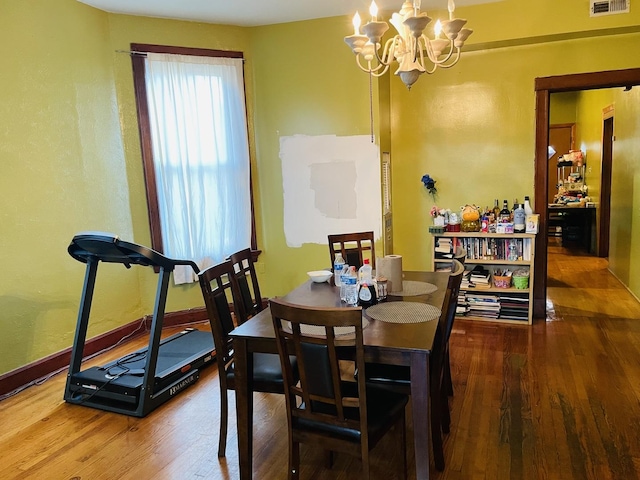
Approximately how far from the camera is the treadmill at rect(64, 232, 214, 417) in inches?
103

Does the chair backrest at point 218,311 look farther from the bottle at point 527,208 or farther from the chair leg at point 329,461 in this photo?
the bottle at point 527,208

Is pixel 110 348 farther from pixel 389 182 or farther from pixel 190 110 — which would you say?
pixel 389 182

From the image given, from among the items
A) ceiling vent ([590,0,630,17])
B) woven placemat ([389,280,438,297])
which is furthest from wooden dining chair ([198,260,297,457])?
ceiling vent ([590,0,630,17])

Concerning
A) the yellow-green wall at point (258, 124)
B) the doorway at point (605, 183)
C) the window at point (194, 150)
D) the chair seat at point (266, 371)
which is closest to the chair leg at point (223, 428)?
the chair seat at point (266, 371)

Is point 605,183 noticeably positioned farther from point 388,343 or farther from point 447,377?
point 388,343

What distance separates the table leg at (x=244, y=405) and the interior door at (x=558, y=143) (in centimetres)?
800

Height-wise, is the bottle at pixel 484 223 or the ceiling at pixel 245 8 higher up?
the ceiling at pixel 245 8

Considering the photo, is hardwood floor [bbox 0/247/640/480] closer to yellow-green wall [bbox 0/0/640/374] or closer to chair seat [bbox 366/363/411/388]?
chair seat [bbox 366/363/411/388]

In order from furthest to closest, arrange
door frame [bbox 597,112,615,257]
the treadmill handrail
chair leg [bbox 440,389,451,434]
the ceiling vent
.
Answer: door frame [bbox 597,112,615,257]
the ceiling vent
the treadmill handrail
chair leg [bbox 440,389,451,434]

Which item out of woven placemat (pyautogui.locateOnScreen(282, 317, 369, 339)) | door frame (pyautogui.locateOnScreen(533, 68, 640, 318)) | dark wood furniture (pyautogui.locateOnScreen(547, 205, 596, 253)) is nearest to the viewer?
woven placemat (pyautogui.locateOnScreen(282, 317, 369, 339))

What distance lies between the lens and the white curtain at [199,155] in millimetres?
3902

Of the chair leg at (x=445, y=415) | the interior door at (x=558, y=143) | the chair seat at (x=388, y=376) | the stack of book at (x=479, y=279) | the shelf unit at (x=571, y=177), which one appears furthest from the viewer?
the interior door at (x=558, y=143)

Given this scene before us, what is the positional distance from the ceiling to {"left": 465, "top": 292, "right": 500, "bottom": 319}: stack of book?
8.29 feet

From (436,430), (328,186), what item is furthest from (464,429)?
(328,186)
